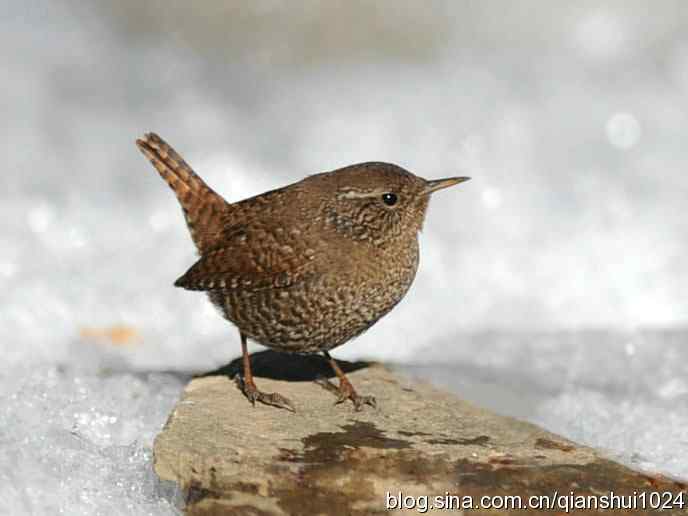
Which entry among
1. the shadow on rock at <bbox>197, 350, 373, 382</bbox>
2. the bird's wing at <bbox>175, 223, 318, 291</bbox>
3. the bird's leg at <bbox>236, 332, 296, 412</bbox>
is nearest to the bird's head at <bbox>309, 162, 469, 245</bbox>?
the bird's wing at <bbox>175, 223, 318, 291</bbox>

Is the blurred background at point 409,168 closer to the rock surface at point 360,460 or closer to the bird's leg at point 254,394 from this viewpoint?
the bird's leg at point 254,394

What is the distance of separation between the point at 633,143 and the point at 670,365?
2.83 metres

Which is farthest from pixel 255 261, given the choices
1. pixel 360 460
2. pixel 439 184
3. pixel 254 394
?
pixel 360 460

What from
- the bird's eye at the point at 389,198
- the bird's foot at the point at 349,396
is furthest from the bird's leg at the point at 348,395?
the bird's eye at the point at 389,198

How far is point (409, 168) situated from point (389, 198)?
3796 mm

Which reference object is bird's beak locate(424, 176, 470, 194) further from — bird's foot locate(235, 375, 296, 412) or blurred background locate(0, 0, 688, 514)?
blurred background locate(0, 0, 688, 514)

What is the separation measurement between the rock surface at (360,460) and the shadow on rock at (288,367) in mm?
448

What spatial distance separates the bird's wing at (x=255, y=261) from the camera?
469 centimetres

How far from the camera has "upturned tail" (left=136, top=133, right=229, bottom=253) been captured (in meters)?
5.15

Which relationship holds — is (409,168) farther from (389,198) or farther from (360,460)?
(360,460)

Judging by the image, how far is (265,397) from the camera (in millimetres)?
4797


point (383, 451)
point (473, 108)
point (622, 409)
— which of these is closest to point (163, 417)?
point (383, 451)

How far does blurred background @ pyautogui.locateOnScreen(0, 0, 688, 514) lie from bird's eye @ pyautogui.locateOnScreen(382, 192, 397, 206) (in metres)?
1.39

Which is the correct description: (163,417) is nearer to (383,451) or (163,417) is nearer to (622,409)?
(383,451)
